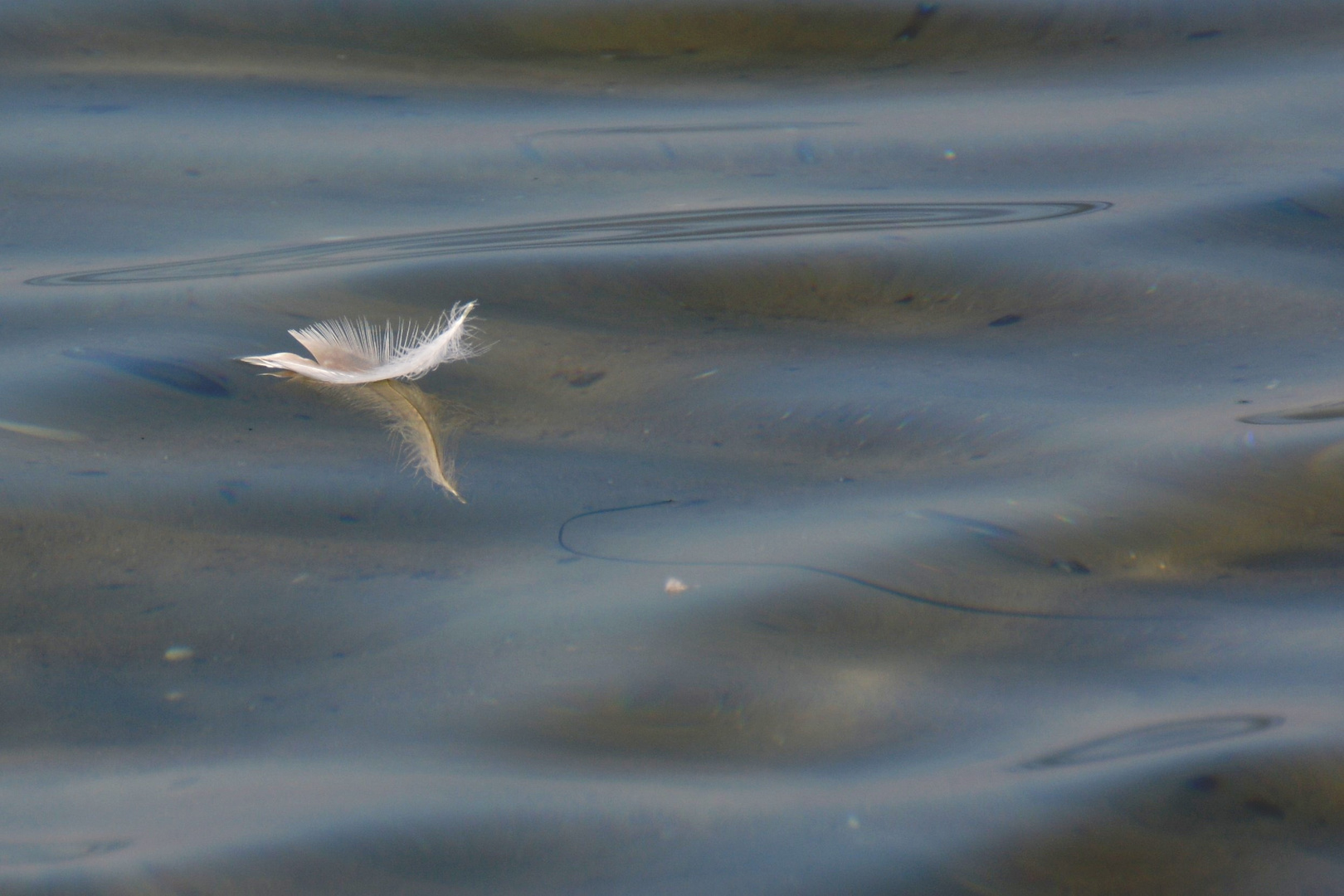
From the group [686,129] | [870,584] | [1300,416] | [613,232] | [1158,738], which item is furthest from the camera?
[686,129]

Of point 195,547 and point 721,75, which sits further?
point 721,75

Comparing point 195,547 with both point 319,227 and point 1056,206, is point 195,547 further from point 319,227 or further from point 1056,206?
point 1056,206

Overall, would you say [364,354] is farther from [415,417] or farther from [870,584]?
[870,584]

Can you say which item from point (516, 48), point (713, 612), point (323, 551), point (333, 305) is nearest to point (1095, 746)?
point (713, 612)

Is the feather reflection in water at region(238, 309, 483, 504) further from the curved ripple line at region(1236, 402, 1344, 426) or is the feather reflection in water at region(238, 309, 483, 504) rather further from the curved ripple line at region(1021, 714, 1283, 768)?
the curved ripple line at region(1236, 402, 1344, 426)

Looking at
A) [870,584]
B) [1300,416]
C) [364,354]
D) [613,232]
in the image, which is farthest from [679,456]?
[1300,416]

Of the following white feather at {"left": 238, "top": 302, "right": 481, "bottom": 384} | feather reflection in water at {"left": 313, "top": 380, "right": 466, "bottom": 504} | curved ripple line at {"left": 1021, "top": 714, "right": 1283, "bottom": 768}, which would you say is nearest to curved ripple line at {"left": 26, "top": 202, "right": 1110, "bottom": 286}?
white feather at {"left": 238, "top": 302, "right": 481, "bottom": 384}

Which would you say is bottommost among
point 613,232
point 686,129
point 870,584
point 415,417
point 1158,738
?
point 1158,738
